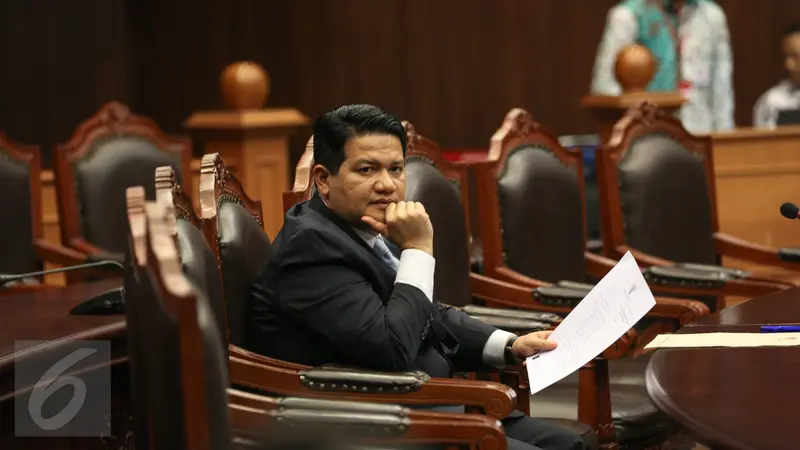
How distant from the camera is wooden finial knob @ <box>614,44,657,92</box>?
4.78 m

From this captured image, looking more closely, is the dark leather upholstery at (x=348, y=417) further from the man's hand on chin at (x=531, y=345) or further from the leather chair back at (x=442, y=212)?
the leather chair back at (x=442, y=212)

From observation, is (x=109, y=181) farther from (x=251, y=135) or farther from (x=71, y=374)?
(x=71, y=374)

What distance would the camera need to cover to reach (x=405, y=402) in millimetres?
2080

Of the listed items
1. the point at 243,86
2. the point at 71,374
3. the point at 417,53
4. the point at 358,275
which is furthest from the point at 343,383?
the point at 417,53

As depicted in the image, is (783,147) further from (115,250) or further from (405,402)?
(405,402)

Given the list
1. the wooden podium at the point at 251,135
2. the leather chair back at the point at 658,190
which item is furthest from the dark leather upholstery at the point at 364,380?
the wooden podium at the point at 251,135

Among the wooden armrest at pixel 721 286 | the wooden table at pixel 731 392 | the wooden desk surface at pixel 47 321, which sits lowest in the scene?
the wooden armrest at pixel 721 286

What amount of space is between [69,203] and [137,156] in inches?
10.8

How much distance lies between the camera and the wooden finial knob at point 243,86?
457 centimetres

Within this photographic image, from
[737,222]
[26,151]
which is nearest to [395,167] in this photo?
[26,151]

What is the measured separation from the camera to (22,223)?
144 inches

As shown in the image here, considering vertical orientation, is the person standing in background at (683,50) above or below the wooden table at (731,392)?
above

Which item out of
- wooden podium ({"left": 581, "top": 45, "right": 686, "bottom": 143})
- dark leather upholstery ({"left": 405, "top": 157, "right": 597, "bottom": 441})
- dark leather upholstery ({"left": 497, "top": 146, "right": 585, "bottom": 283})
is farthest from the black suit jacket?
wooden podium ({"left": 581, "top": 45, "right": 686, "bottom": 143})

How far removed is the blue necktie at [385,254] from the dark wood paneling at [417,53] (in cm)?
534
